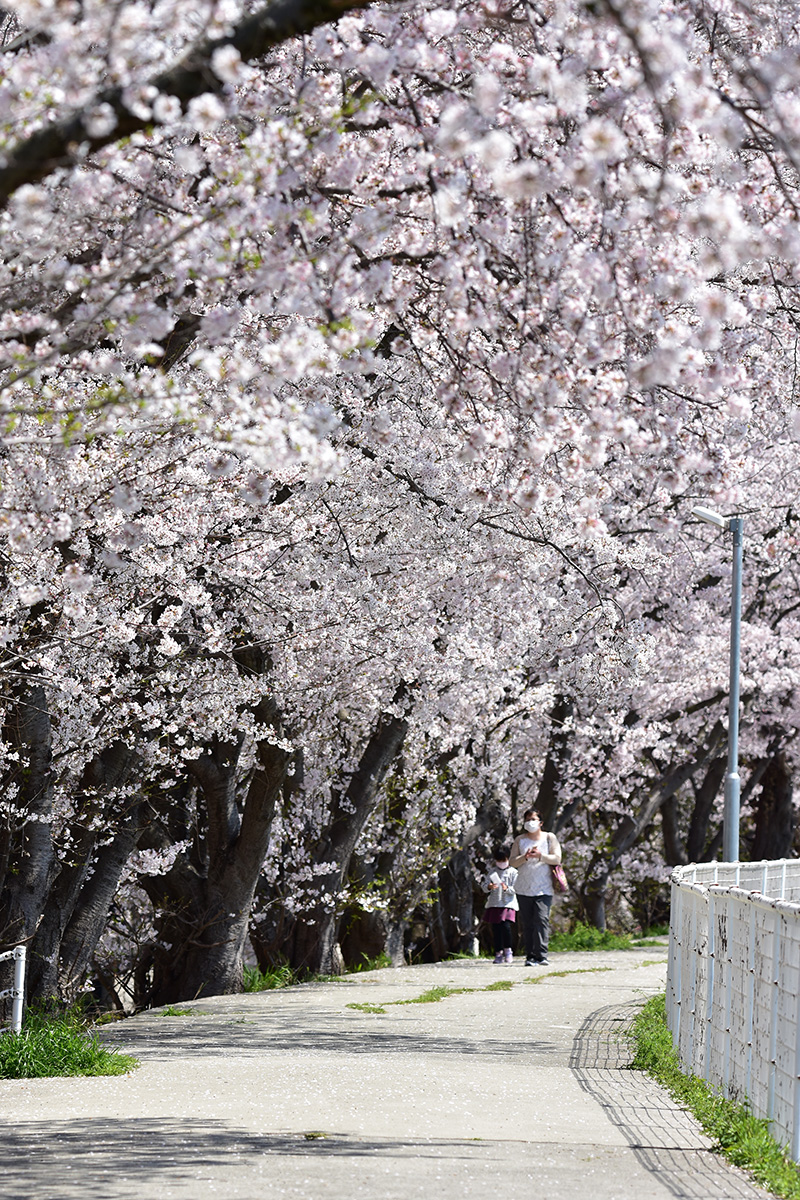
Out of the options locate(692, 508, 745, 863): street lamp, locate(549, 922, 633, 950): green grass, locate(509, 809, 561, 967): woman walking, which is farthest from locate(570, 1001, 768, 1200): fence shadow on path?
locate(549, 922, 633, 950): green grass

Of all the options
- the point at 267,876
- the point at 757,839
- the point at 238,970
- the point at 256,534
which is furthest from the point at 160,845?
the point at 757,839

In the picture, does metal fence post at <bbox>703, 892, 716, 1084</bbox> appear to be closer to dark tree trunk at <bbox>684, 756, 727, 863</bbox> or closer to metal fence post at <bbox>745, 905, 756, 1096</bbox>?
metal fence post at <bbox>745, 905, 756, 1096</bbox>

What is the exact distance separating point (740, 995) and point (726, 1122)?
2.53 feet

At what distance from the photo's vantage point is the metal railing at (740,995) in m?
6.66

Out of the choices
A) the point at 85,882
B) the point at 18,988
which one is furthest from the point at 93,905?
the point at 18,988

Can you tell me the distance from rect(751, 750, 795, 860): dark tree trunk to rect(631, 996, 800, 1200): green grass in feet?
76.1

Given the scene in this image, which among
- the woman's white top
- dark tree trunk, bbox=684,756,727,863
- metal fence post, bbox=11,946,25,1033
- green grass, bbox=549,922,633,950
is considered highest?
dark tree trunk, bbox=684,756,727,863

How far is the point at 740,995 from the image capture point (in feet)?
25.8

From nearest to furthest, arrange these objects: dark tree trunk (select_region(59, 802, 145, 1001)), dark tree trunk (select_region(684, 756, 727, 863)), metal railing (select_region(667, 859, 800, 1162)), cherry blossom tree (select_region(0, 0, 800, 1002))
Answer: cherry blossom tree (select_region(0, 0, 800, 1002)) → metal railing (select_region(667, 859, 800, 1162)) → dark tree trunk (select_region(59, 802, 145, 1001)) → dark tree trunk (select_region(684, 756, 727, 863))

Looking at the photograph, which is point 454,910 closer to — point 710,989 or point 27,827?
point 27,827

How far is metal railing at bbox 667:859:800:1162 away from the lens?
6.66 meters

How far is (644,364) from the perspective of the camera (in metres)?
5.44

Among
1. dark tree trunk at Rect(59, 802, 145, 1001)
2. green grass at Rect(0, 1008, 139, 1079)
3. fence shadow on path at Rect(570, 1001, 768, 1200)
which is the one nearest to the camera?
fence shadow on path at Rect(570, 1001, 768, 1200)

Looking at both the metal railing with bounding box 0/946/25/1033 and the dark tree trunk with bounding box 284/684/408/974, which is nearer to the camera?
the metal railing with bounding box 0/946/25/1033
